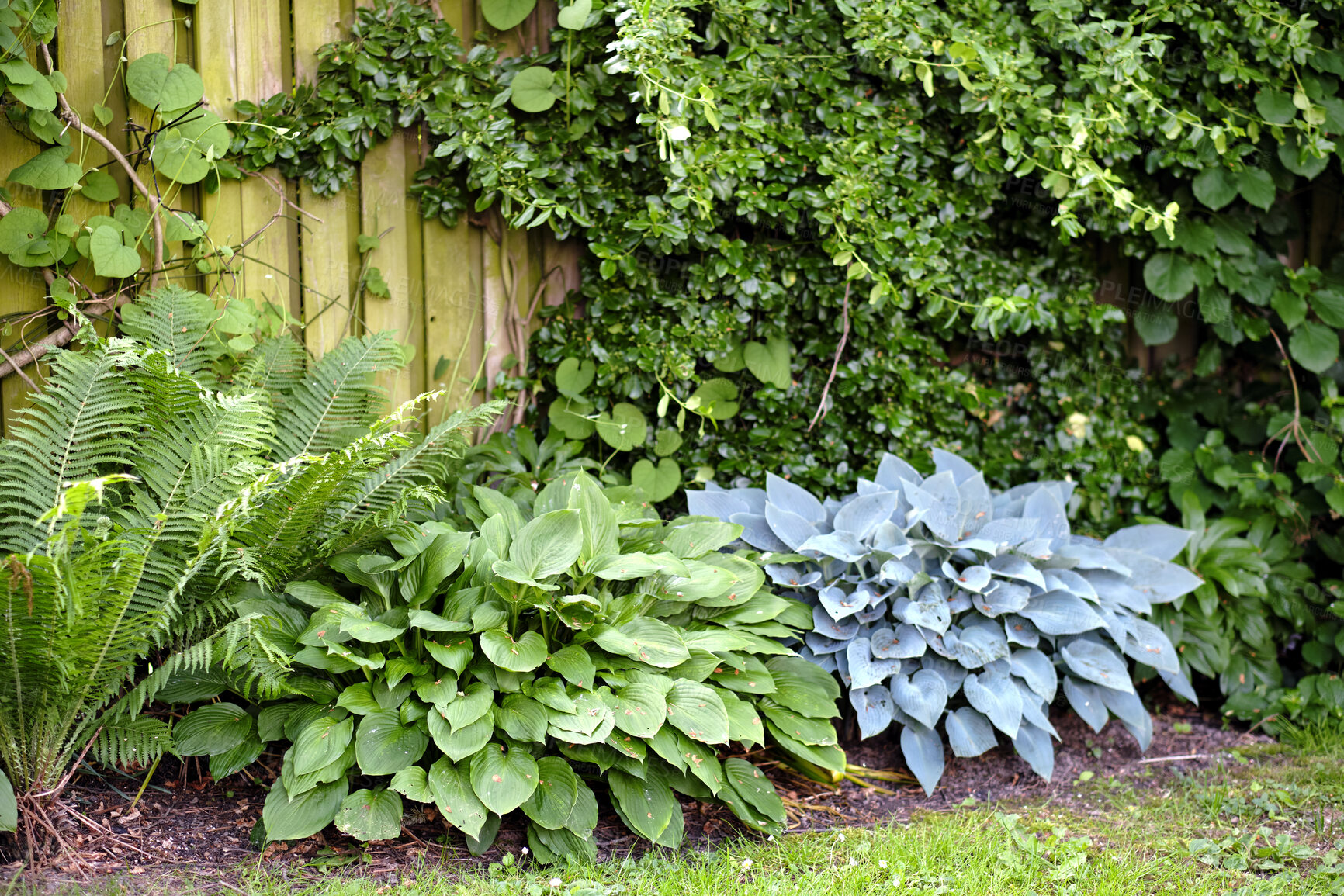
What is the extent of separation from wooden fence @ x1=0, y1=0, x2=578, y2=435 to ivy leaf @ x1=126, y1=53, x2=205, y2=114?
8 centimetres

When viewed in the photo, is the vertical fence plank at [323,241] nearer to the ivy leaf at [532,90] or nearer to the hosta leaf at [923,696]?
the ivy leaf at [532,90]

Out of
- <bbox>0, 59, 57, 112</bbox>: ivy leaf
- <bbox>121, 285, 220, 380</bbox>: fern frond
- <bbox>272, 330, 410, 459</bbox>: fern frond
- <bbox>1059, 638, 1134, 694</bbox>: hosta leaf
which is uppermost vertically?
<bbox>0, 59, 57, 112</bbox>: ivy leaf

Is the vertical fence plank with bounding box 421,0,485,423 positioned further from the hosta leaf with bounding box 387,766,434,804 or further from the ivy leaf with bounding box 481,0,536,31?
the hosta leaf with bounding box 387,766,434,804

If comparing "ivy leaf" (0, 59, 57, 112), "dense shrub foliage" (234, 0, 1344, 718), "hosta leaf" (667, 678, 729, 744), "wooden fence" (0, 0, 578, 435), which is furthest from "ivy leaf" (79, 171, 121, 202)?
"hosta leaf" (667, 678, 729, 744)

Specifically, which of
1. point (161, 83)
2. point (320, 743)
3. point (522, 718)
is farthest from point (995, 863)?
point (161, 83)

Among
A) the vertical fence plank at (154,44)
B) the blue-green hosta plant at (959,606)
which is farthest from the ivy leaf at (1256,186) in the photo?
the vertical fence plank at (154,44)

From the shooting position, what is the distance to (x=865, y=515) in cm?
276

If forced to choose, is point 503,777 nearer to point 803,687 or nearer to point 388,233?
point 803,687

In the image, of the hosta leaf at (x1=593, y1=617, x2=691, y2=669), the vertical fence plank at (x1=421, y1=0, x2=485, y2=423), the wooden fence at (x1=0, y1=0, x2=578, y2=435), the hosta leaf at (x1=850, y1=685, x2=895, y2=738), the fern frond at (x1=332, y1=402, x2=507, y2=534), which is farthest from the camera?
the vertical fence plank at (x1=421, y1=0, x2=485, y2=423)

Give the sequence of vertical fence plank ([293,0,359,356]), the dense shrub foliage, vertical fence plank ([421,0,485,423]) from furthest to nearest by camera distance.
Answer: vertical fence plank ([421,0,485,423]), the dense shrub foliage, vertical fence plank ([293,0,359,356])

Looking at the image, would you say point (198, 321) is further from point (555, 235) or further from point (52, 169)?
point (555, 235)

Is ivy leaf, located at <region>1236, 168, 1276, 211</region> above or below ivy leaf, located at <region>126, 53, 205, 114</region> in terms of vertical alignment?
below

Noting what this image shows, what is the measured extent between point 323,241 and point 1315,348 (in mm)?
3368

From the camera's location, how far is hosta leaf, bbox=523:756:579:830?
2.00 meters
